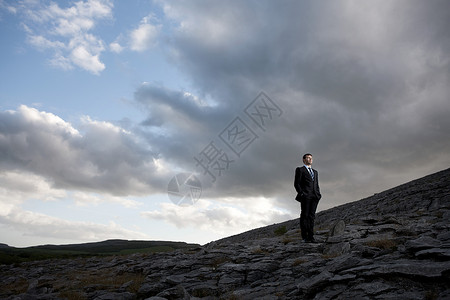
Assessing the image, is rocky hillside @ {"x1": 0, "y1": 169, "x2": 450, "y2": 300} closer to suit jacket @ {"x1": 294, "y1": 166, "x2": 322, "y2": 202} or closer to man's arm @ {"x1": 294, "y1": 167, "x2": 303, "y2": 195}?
suit jacket @ {"x1": 294, "y1": 166, "x2": 322, "y2": 202}

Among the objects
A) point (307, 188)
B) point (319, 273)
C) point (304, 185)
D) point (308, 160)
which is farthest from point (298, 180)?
point (319, 273)

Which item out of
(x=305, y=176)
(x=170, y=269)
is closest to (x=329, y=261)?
(x=305, y=176)

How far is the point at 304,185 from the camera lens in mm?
13445

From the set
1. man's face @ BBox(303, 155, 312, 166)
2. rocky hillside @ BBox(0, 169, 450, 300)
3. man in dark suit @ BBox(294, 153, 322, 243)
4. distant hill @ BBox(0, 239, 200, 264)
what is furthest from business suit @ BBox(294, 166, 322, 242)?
distant hill @ BBox(0, 239, 200, 264)

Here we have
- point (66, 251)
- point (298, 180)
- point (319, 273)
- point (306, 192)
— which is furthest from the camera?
point (66, 251)

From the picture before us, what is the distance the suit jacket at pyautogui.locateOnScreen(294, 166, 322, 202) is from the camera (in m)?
13.3

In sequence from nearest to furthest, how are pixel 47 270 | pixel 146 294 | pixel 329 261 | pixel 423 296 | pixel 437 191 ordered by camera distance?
pixel 423 296 < pixel 329 261 < pixel 146 294 < pixel 437 191 < pixel 47 270

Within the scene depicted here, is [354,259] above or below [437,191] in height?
below

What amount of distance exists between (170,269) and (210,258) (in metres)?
2.29

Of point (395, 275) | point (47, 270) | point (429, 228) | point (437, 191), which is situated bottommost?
point (47, 270)

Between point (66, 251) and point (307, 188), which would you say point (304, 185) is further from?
point (66, 251)

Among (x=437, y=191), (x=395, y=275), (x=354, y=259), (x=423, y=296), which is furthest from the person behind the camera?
(x=437, y=191)

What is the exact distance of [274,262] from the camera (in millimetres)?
12164

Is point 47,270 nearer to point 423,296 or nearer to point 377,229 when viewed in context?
point 377,229
